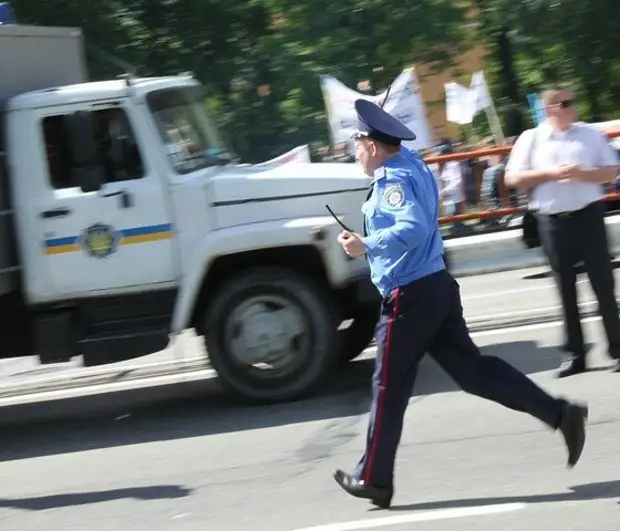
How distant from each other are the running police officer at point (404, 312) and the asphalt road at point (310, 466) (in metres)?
0.27

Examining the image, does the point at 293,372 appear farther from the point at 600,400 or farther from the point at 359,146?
the point at 359,146

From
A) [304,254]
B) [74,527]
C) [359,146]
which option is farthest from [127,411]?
[359,146]

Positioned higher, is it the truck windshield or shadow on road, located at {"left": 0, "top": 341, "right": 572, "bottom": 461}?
the truck windshield

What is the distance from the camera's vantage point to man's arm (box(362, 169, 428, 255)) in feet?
17.7

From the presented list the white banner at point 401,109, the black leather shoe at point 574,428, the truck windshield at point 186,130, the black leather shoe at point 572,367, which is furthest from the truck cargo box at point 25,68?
the white banner at point 401,109

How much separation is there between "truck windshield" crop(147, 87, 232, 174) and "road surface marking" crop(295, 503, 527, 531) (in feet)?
11.2

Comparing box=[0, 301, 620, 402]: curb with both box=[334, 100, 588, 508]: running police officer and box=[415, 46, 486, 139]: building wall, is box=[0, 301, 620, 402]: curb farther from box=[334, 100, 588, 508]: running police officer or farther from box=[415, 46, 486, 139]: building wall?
box=[415, 46, 486, 139]: building wall

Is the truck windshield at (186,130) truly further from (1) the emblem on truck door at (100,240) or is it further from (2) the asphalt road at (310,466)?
(2) the asphalt road at (310,466)

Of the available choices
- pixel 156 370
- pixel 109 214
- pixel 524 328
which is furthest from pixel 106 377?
pixel 524 328

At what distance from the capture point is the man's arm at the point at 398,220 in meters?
5.41

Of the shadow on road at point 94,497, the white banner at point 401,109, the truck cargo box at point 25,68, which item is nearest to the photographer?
the shadow on road at point 94,497

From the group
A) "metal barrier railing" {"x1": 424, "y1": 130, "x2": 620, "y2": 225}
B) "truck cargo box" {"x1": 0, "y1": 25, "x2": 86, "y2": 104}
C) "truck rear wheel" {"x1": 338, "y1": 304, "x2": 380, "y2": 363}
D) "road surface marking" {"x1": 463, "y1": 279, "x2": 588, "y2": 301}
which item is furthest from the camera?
"metal barrier railing" {"x1": 424, "y1": 130, "x2": 620, "y2": 225}

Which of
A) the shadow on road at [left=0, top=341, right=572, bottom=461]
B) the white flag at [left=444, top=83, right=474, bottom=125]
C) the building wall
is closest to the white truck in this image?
the shadow on road at [left=0, top=341, right=572, bottom=461]

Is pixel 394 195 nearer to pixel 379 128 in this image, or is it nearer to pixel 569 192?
pixel 379 128
